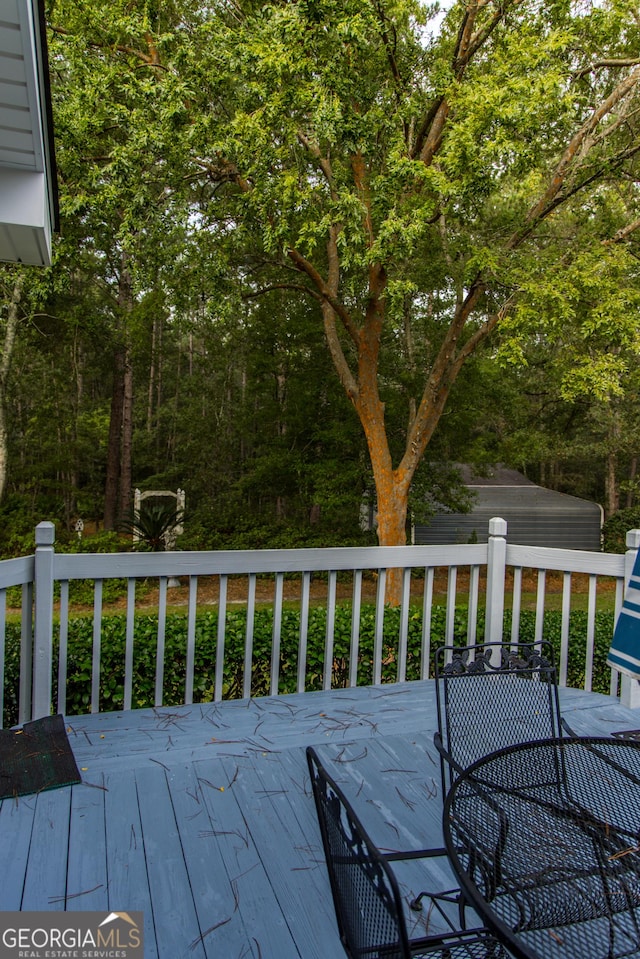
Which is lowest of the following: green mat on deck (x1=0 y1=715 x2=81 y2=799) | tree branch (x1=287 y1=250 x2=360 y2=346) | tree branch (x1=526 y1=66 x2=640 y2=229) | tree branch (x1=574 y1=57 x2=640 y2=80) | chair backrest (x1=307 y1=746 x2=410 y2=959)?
green mat on deck (x1=0 y1=715 x2=81 y2=799)

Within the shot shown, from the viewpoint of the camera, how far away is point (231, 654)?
411 centimetres

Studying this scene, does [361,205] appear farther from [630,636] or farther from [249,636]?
[630,636]

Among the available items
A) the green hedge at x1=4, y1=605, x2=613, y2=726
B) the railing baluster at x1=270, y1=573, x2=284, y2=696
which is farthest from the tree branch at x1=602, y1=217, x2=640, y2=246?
the railing baluster at x1=270, y1=573, x2=284, y2=696

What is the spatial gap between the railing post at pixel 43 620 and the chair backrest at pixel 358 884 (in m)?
1.90

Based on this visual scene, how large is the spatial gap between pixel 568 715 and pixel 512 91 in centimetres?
527

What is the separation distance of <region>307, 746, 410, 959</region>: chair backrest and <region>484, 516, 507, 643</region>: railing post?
2.46 metres

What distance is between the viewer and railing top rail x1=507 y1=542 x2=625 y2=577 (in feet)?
10.2

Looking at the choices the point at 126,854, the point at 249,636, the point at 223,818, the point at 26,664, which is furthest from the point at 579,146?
the point at 126,854

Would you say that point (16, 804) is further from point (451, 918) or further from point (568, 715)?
point (568, 715)

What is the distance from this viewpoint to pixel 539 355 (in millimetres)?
11984

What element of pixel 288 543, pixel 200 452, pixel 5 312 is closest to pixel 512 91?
pixel 288 543

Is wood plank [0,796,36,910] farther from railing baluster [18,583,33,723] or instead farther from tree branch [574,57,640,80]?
tree branch [574,57,640,80]

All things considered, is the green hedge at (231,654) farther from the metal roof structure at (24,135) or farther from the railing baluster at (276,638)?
the metal roof structure at (24,135)

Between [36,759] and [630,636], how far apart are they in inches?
87.1
